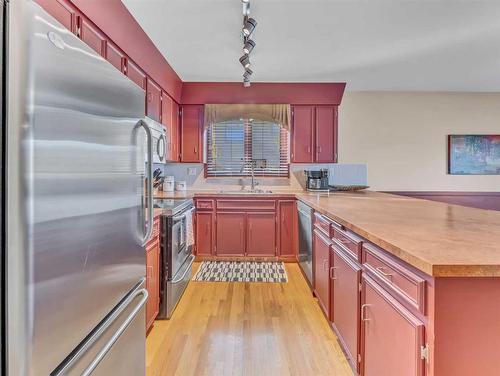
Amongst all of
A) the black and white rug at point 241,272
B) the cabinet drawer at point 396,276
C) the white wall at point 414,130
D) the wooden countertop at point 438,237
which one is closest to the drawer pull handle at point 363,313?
the cabinet drawer at point 396,276

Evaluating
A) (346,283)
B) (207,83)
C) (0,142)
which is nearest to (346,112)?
(207,83)

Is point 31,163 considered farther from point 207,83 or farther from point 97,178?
point 207,83

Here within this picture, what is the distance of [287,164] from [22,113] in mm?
4213

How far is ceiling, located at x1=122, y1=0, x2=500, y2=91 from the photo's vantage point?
242cm

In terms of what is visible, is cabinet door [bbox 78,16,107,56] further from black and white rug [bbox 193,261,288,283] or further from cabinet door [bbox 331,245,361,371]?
black and white rug [bbox 193,261,288,283]

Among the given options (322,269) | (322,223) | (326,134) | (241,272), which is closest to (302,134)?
(326,134)

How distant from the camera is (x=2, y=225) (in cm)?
67

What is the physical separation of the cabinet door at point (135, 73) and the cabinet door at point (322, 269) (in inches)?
80.5

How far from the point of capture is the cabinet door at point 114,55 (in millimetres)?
2232

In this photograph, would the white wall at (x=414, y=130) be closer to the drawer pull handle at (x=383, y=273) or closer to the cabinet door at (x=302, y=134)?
the cabinet door at (x=302, y=134)

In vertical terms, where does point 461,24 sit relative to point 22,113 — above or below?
above

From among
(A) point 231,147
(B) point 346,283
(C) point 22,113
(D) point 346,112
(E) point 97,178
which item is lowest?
(B) point 346,283

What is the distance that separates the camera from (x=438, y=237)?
1.29 meters

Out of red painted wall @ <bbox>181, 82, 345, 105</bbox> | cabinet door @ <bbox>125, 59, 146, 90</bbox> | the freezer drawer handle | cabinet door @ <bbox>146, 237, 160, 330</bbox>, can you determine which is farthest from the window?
the freezer drawer handle
